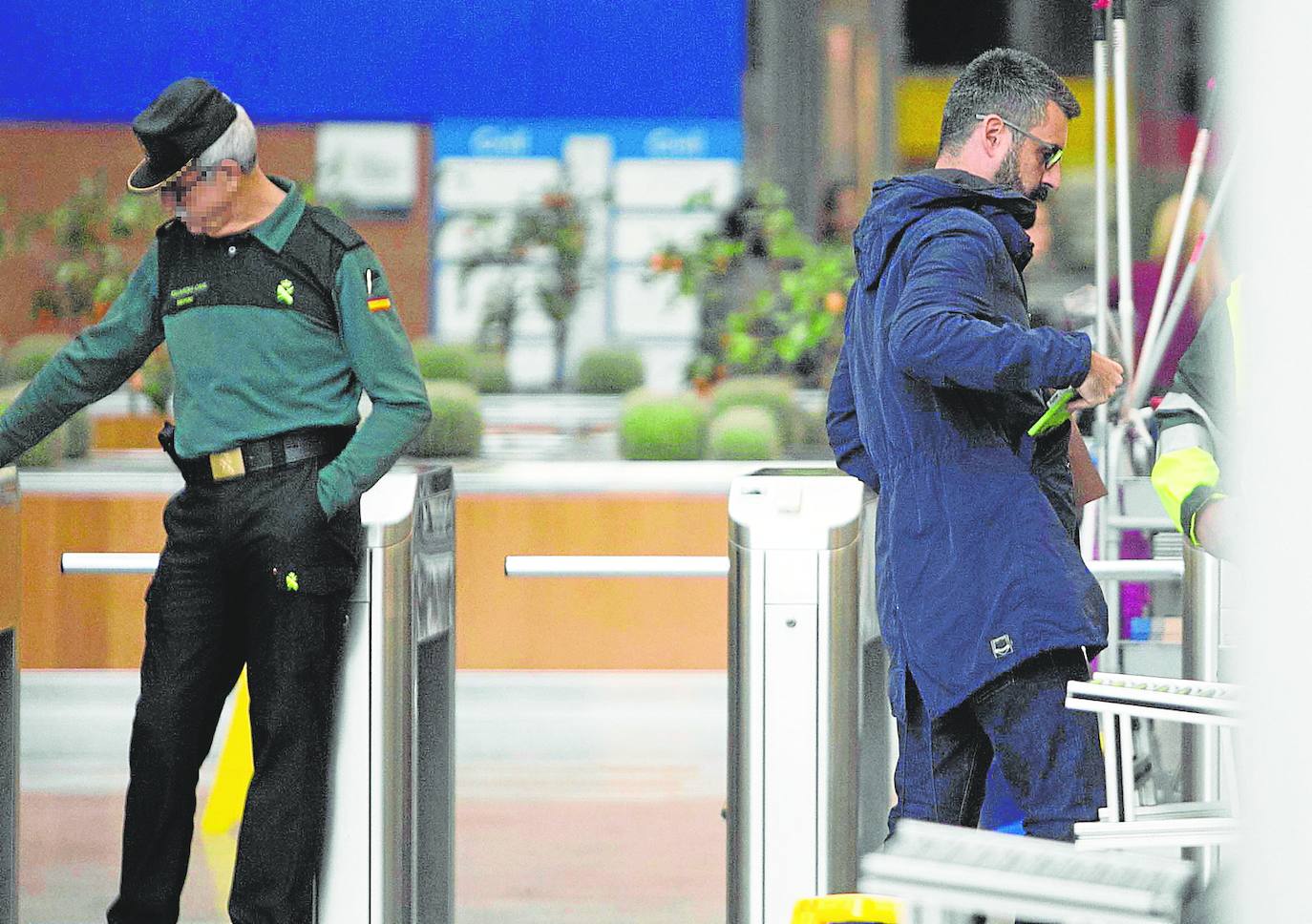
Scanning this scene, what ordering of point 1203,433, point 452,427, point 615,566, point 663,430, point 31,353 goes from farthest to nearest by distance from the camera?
point 31,353
point 452,427
point 663,430
point 615,566
point 1203,433

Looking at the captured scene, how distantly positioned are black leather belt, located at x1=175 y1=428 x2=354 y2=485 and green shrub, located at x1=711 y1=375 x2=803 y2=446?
3.97 m

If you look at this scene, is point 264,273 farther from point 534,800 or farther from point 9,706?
point 534,800

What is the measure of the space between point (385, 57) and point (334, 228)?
4.09 metres

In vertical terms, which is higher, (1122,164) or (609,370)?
(1122,164)

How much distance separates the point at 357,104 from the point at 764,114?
1.57m

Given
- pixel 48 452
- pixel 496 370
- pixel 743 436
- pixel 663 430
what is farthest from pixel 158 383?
pixel 743 436

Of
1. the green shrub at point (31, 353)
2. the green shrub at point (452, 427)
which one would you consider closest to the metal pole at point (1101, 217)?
the green shrub at point (452, 427)

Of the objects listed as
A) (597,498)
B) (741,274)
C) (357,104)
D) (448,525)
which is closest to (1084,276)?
(741,274)

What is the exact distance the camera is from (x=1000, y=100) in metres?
2.85

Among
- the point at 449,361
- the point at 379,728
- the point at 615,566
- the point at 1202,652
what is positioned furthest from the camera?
the point at 449,361

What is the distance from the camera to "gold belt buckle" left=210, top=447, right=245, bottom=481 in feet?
11.0

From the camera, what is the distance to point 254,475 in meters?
3.34

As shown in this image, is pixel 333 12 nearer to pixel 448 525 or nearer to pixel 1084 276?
pixel 1084 276

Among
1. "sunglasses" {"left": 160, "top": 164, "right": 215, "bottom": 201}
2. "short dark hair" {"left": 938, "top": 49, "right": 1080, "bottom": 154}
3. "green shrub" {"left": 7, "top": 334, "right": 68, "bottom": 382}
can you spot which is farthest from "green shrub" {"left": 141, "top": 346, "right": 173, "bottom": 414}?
"short dark hair" {"left": 938, "top": 49, "right": 1080, "bottom": 154}
